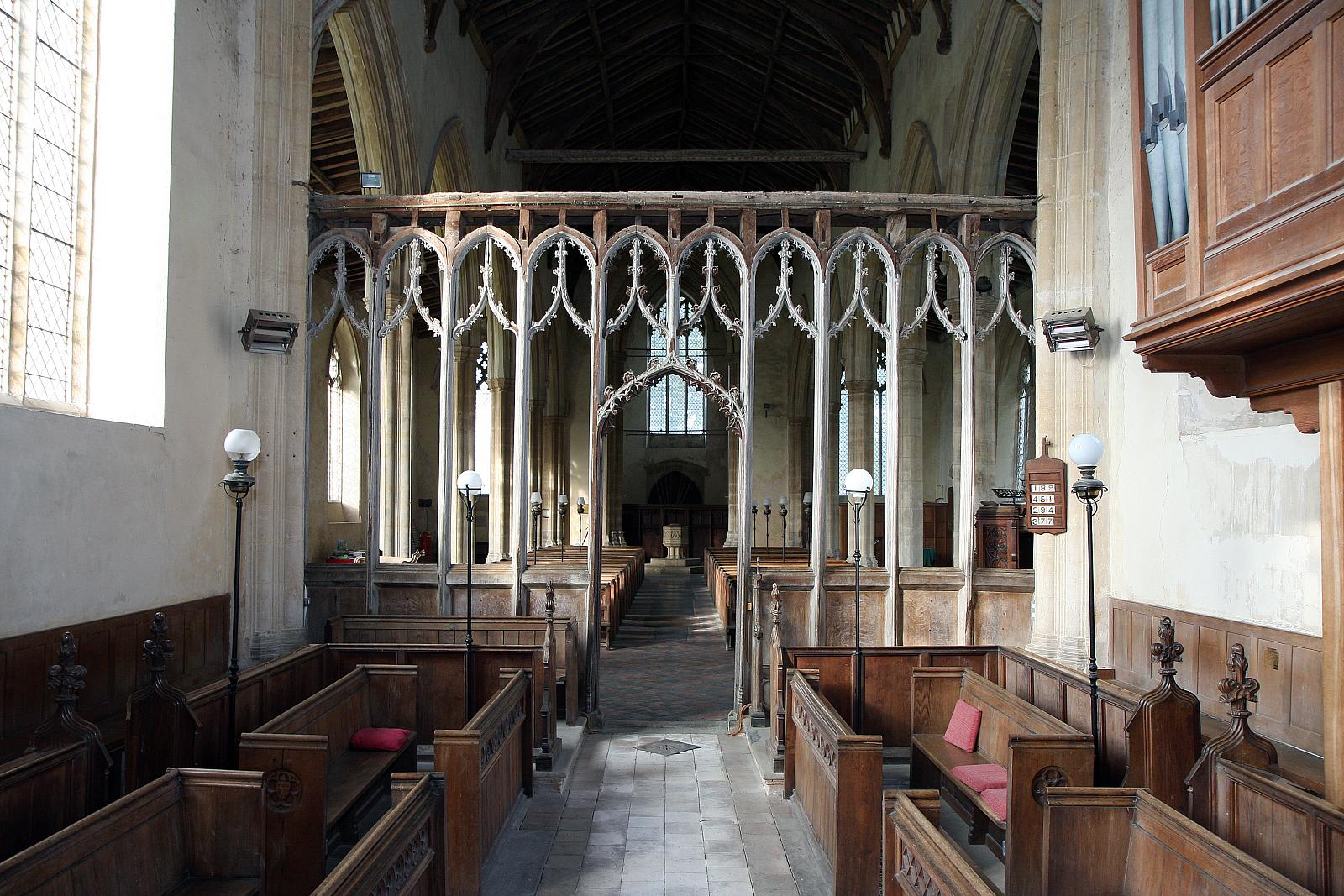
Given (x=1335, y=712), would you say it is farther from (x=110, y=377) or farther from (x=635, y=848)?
(x=110, y=377)

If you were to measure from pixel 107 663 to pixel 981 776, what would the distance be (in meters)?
4.93

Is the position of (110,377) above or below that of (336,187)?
below

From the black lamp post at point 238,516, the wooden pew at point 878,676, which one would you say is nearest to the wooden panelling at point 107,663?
the black lamp post at point 238,516

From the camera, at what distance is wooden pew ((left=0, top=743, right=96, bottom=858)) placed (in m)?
3.34

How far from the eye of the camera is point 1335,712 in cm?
370

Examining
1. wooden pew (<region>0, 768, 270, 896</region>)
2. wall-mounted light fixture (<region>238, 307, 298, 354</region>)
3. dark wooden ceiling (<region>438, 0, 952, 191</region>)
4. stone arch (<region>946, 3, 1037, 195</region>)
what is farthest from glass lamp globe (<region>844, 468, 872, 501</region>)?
dark wooden ceiling (<region>438, 0, 952, 191</region>)

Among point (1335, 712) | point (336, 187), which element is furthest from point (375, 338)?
point (336, 187)

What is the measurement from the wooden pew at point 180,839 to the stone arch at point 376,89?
816 centimetres

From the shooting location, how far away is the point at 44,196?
223 inches

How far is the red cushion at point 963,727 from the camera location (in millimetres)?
5676

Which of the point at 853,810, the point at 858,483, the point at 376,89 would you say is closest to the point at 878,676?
the point at 858,483

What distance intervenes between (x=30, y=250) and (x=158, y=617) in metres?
2.39

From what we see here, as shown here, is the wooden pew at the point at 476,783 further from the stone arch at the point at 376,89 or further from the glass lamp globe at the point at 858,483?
the stone arch at the point at 376,89

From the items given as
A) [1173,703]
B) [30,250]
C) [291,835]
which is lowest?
[291,835]
